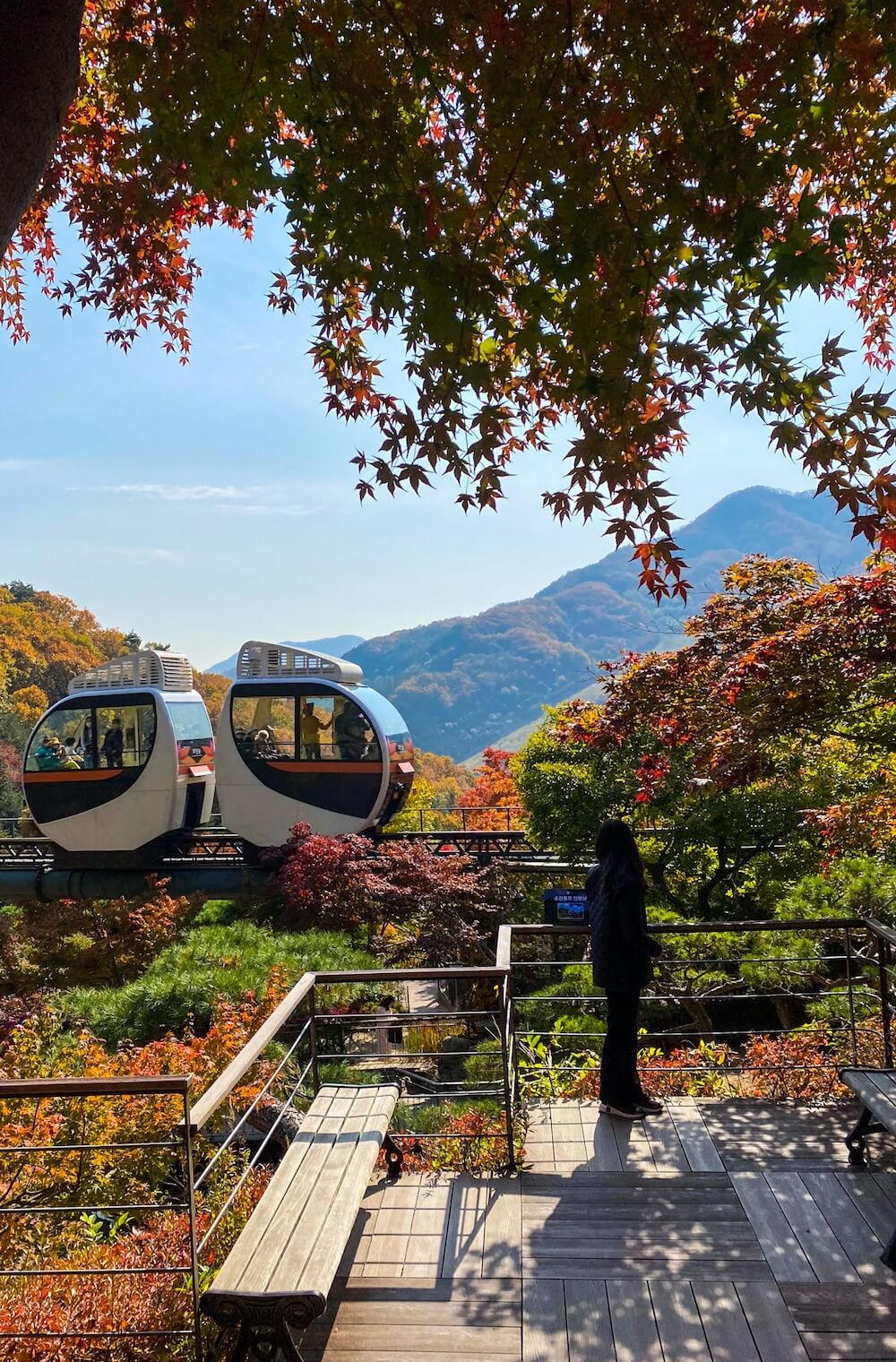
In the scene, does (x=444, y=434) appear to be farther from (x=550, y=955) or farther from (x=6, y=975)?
(x=6, y=975)

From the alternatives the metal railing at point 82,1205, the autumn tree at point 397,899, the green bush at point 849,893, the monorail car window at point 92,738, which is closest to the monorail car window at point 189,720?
the monorail car window at point 92,738

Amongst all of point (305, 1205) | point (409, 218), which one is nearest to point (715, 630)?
point (409, 218)

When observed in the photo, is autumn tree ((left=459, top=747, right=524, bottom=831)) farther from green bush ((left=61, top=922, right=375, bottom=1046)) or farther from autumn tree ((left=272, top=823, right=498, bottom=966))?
green bush ((left=61, top=922, right=375, bottom=1046))

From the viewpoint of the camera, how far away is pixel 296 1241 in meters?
3.18

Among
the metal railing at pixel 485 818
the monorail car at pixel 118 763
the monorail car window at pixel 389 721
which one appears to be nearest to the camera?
the monorail car window at pixel 389 721

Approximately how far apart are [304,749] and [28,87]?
14.4 meters

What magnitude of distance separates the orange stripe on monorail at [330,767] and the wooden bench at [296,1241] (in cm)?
1153

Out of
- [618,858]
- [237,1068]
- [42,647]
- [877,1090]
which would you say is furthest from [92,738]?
[42,647]

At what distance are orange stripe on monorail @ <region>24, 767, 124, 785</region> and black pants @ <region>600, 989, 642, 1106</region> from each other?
13825 millimetres

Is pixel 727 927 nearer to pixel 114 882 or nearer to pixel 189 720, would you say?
pixel 189 720

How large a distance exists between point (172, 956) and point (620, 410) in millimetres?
9341

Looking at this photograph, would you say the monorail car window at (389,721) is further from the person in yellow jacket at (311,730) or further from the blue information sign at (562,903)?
the blue information sign at (562,903)

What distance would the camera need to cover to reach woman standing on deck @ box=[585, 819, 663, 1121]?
4.93 m

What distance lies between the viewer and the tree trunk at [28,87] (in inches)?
88.0
